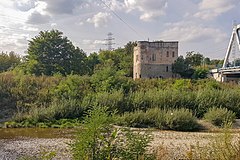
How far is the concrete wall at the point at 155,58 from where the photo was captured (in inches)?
2132

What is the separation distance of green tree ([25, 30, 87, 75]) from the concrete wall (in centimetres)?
1083

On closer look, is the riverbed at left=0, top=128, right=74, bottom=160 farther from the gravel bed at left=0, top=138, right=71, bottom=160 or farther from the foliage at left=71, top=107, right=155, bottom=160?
the foliage at left=71, top=107, right=155, bottom=160

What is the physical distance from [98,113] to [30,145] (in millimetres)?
8468

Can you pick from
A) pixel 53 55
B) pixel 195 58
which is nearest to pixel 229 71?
pixel 195 58

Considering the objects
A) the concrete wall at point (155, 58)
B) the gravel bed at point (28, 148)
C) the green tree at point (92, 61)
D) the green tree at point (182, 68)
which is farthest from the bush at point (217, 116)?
the concrete wall at point (155, 58)

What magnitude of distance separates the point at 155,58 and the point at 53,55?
1898 centimetres

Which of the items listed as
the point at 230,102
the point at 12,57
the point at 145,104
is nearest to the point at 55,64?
the point at 12,57

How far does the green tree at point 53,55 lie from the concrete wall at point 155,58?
10.8 meters

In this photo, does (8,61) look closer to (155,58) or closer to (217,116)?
(155,58)

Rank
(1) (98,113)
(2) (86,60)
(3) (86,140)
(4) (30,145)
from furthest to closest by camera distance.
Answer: (2) (86,60) < (4) (30,145) < (1) (98,113) < (3) (86,140)

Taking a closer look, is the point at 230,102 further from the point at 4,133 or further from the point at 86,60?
the point at 86,60

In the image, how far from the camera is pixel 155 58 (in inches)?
2179

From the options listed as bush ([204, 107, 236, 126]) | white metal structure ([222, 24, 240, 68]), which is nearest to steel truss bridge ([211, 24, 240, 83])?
white metal structure ([222, 24, 240, 68])

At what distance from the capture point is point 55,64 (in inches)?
1764
